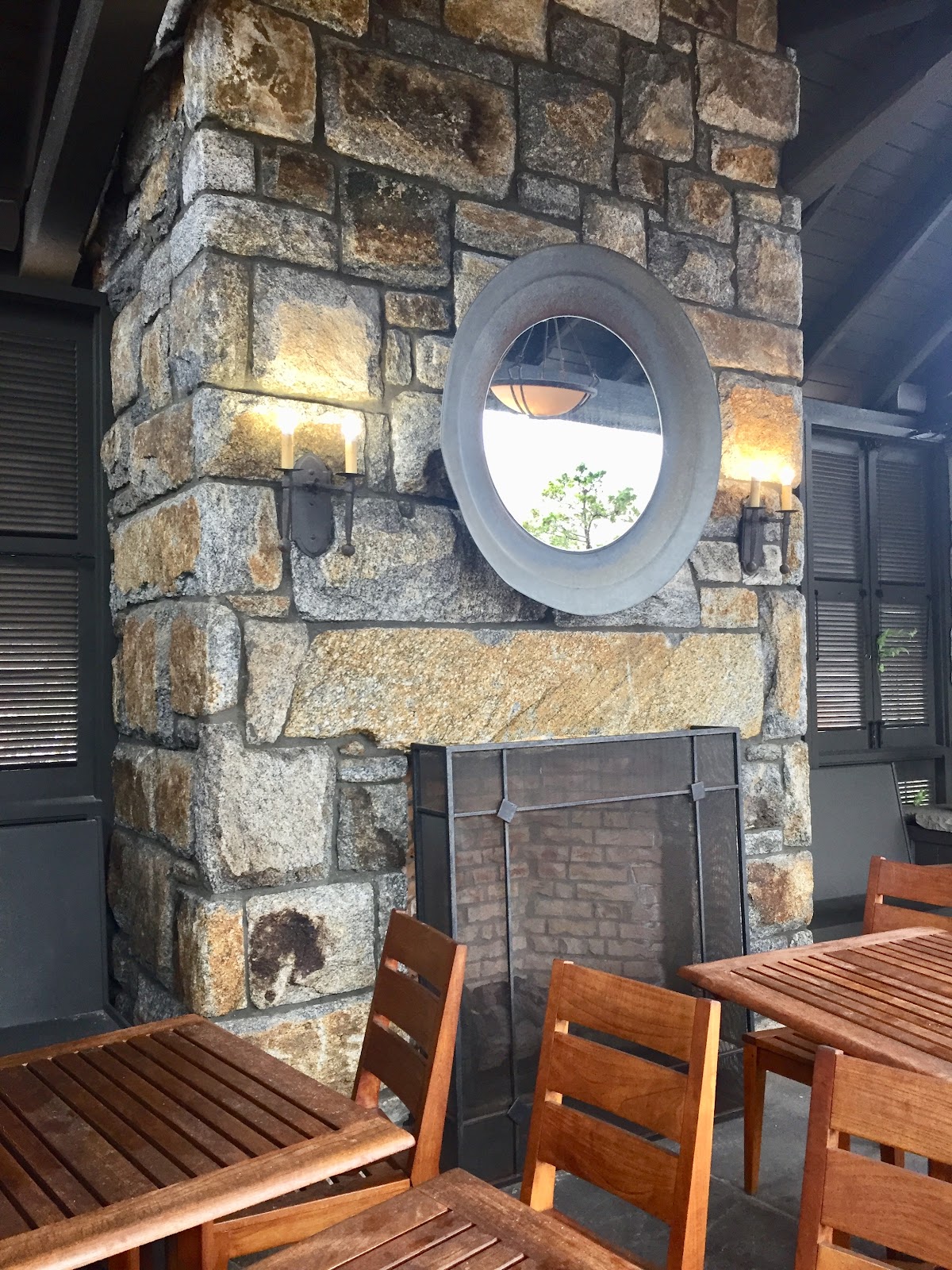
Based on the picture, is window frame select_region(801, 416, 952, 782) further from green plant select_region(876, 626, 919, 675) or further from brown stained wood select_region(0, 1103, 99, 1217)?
brown stained wood select_region(0, 1103, 99, 1217)

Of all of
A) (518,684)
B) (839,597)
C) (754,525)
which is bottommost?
(518,684)

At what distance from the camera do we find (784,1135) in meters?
2.80

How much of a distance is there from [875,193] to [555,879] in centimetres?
326

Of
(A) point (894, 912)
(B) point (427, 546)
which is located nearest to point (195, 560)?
(B) point (427, 546)

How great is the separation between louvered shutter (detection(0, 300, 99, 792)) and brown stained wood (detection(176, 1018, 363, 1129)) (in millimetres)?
1357

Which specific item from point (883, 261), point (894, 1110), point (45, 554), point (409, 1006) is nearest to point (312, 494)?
point (45, 554)

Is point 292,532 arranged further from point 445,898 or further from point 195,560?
point 445,898

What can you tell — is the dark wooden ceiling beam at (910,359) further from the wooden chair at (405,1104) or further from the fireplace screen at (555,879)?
the wooden chair at (405,1104)

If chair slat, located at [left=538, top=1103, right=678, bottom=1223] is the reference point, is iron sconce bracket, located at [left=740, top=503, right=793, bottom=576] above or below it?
above

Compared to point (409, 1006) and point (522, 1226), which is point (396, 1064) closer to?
point (409, 1006)

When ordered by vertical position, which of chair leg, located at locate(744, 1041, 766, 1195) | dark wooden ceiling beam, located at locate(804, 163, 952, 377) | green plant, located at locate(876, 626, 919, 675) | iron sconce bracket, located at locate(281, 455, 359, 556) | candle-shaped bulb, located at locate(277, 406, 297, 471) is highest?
dark wooden ceiling beam, located at locate(804, 163, 952, 377)

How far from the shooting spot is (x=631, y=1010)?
5.18ft

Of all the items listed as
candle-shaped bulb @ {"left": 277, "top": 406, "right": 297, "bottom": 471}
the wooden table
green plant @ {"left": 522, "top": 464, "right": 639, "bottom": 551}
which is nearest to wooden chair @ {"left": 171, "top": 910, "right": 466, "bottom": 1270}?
the wooden table

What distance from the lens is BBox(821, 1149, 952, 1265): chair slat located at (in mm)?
1146
